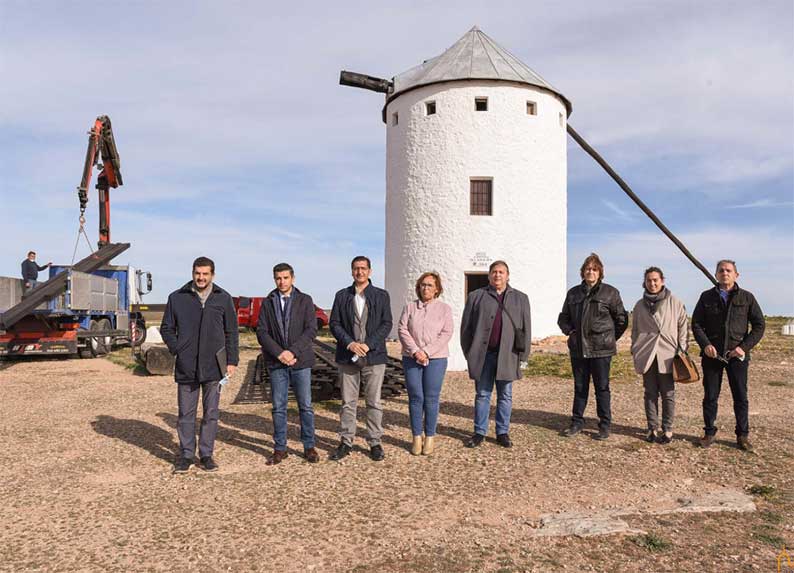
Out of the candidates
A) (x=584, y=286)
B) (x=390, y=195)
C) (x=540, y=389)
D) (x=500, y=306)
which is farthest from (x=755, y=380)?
(x=390, y=195)

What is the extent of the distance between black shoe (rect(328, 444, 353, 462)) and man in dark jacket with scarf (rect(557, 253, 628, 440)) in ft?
8.10

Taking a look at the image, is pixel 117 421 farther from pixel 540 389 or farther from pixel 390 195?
pixel 390 195

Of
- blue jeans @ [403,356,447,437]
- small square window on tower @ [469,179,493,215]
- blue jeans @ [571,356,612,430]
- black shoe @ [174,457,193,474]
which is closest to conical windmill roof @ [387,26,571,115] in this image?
small square window on tower @ [469,179,493,215]

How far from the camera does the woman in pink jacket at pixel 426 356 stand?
5754mm

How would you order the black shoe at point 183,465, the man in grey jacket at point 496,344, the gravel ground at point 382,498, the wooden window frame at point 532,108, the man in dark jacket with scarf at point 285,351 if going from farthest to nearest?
the wooden window frame at point 532,108 → the man in grey jacket at point 496,344 → the man in dark jacket with scarf at point 285,351 → the black shoe at point 183,465 → the gravel ground at point 382,498

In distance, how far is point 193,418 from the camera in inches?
214

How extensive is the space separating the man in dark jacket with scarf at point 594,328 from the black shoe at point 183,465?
3.90 metres

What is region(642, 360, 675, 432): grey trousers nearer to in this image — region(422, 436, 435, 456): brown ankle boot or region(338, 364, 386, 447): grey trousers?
region(422, 436, 435, 456): brown ankle boot

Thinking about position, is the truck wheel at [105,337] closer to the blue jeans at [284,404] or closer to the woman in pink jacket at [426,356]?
the blue jeans at [284,404]

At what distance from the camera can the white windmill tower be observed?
14180mm

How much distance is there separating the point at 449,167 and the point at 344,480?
10.4 meters

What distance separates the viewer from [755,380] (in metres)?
11.2

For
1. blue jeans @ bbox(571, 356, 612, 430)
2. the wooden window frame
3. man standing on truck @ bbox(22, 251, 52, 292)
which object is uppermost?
the wooden window frame

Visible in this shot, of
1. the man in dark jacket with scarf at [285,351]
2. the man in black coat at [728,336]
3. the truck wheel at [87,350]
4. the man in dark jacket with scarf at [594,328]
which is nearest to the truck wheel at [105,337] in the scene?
the truck wheel at [87,350]
